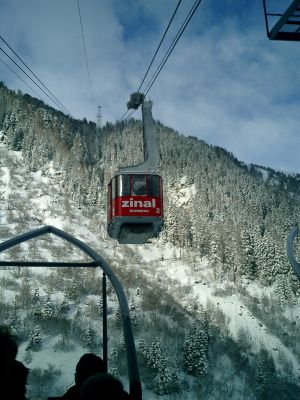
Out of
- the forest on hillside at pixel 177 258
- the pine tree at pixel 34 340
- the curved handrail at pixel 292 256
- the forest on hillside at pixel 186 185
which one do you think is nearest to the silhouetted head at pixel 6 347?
the curved handrail at pixel 292 256

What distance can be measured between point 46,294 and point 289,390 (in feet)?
126

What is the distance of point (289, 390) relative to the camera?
55.1 meters

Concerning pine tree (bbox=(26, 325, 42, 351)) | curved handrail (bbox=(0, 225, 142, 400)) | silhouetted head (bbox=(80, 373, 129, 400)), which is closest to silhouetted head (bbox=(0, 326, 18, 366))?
silhouetted head (bbox=(80, 373, 129, 400))

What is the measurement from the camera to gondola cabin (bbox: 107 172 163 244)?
1491 cm

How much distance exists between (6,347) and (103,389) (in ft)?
4.33

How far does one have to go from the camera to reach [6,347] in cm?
323

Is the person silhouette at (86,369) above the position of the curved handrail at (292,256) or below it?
below

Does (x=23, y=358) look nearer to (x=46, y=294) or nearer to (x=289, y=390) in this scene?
(x=46, y=294)

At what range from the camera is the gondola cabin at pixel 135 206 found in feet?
48.9

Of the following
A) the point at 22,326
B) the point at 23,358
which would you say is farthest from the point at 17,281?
the point at 23,358

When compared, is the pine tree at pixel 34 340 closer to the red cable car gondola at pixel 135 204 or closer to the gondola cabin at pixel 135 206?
the red cable car gondola at pixel 135 204

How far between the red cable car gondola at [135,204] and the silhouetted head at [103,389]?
40.6 feet

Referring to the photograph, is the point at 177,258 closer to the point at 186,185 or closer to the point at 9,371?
the point at 186,185

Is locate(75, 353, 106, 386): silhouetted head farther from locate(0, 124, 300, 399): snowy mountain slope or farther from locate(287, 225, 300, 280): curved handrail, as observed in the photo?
locate(0, 124, 300, 399): snowy mountain slope
